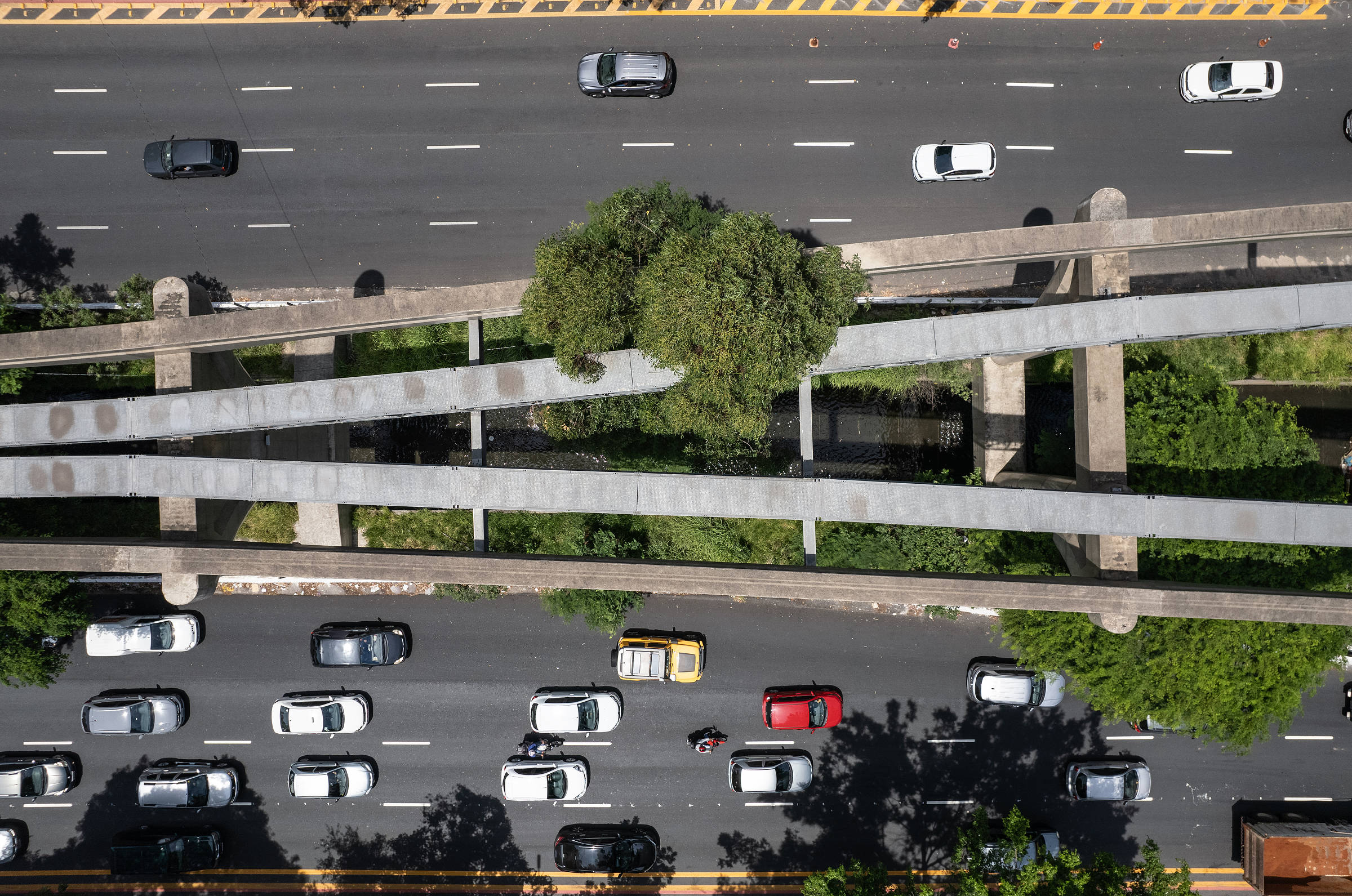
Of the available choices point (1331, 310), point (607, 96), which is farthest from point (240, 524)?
point (1331, 310)

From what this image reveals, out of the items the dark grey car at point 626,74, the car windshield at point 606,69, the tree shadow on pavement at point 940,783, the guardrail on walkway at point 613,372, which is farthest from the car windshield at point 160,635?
the car windshield at point 606,69

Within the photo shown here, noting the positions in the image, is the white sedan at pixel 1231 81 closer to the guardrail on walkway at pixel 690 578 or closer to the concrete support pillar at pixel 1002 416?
the concrete support pillar at pixel 1002 416

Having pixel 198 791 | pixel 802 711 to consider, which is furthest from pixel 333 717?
pixel 802 711

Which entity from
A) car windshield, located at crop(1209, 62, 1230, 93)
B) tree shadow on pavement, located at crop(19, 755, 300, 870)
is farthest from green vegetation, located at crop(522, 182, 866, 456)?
tree shadow on pavement, located at crop(19, 755, 300, 870)

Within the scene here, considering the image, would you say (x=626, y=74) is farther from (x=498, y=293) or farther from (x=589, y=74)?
(x=498, y=293)

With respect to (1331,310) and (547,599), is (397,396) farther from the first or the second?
(1331,310)
